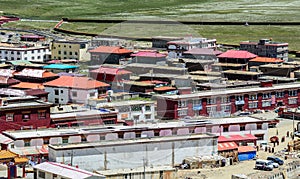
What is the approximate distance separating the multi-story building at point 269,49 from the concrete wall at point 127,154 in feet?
86.6

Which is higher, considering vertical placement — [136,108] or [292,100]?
[136,108]

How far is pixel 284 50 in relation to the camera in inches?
2009

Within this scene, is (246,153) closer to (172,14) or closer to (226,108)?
(226,108)

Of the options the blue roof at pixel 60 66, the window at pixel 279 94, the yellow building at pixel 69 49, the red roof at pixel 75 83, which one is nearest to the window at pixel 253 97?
the window at pixel 279 94

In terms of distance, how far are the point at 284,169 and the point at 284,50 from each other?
89.4 ft

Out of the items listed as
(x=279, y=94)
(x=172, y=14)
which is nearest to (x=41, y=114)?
(x=279, y=94)

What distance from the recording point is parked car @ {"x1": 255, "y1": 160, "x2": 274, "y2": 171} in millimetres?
24958

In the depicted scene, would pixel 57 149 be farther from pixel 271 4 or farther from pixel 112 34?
pixel 271 4

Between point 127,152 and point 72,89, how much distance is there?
12.5 m

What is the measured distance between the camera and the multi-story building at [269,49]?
50.6 m

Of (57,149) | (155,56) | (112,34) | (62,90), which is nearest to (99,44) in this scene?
(112,34)

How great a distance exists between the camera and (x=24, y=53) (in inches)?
2024

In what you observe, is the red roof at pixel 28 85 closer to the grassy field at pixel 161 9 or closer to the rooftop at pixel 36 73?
the rooftop at pixel 36 73

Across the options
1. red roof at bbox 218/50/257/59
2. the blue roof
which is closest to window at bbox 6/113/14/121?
the blue roof
